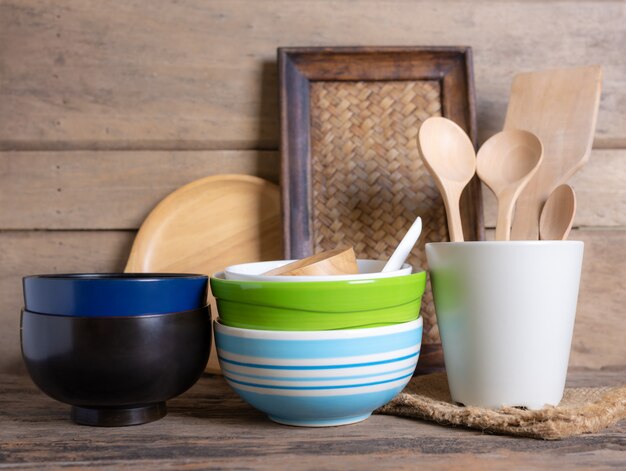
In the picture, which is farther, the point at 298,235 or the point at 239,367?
the point at 298,235

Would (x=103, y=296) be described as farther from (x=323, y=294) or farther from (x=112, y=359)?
(x=323, y=294)

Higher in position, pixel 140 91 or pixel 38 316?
pixel 140 91

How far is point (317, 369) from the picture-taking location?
59cm

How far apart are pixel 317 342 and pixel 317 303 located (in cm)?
4

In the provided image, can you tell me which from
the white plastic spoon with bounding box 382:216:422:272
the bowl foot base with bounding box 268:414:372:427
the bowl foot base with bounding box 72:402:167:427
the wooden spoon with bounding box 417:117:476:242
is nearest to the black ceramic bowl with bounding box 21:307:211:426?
the bowl foot base with bounding box 72:402:167:427

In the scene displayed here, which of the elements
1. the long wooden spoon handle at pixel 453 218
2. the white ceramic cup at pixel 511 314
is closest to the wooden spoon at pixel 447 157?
the long wooden spoon handle at pixel 453 218

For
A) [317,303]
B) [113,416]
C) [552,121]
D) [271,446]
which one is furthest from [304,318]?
[552,121]

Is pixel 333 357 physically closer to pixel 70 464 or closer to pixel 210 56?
pixel 70 464

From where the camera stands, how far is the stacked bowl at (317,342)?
0.59 meters

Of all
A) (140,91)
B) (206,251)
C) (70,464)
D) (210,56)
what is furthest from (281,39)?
(70,464)

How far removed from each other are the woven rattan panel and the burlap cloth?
0.59 ft

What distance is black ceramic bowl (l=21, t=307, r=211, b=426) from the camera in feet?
1.93

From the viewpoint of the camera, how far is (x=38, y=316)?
2.01 ft

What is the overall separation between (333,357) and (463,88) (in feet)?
1.56
